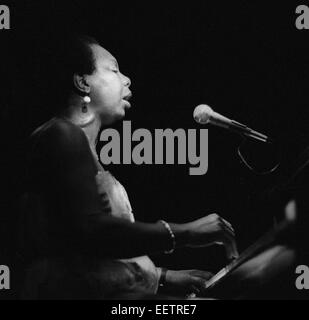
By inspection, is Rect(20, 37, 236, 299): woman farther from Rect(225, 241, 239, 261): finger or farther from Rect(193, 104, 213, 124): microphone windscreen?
Rect(193, 104, 213, 124): microphone windscreen

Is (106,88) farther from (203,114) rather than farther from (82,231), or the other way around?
(82,231)

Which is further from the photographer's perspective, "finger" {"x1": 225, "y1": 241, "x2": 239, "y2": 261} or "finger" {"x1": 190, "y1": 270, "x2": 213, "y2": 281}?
"finger" {"x1": 190, "y1": 270, "x2": 213, "y2": 281}

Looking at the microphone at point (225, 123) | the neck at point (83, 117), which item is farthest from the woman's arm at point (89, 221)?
the microphone at point (225, 123)

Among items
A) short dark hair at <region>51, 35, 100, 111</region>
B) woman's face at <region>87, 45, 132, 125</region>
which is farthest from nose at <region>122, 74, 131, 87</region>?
short dark hair at <region>51, 35, 100, 111</region>

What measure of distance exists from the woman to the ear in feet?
0.40

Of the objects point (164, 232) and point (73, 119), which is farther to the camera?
point (73, 119)

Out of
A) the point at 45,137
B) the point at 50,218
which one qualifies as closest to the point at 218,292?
the point at 50,218

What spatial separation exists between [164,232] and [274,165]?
76cm

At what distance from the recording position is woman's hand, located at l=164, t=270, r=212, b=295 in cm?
237

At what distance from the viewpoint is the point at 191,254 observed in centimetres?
259

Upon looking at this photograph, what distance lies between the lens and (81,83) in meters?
2.32

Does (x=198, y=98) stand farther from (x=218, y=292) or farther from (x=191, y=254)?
(x=218, y=292)

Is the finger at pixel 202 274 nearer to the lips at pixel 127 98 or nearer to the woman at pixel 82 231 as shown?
the woman at pixel 82 231
